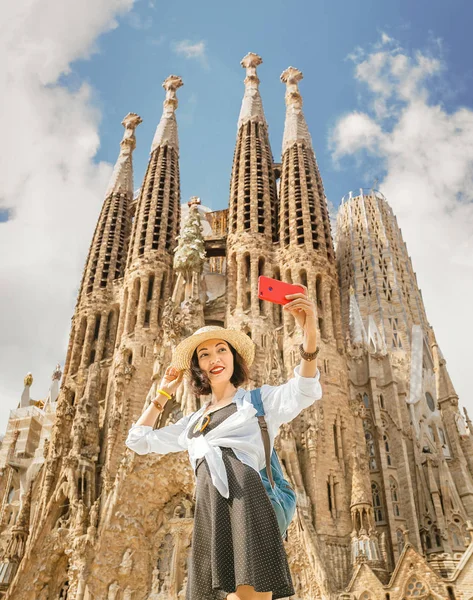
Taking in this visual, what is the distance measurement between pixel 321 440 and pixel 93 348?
35.1 feet

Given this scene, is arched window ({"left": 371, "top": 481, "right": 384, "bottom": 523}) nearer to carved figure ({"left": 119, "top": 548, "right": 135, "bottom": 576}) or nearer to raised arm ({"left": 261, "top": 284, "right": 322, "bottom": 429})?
carved figure ({"left": 119, "top": 548, "right": 135, "bottom": 576})

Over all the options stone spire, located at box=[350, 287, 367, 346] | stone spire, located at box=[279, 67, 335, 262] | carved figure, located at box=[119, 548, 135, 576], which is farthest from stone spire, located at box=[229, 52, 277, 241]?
carved figure, located at box=[119, 548, 135, 576]

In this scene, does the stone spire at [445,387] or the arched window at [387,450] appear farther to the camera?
the stone spire at [445,387]

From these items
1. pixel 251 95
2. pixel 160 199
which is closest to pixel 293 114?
pixel 251 95

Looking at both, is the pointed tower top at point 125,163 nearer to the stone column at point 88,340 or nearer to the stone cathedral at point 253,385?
the stone cathedral at point 253,385

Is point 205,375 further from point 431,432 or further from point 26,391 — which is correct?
point 26,391

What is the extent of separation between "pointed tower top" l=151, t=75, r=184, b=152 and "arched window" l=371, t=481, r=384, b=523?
19362 millimetres

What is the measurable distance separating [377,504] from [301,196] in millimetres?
12477

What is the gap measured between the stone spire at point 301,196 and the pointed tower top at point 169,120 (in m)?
6.17

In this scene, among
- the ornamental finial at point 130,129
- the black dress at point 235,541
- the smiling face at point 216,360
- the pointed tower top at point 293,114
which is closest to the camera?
the black dress at point 235,541

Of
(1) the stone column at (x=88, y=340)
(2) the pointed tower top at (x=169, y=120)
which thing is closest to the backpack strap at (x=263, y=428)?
(1) the stone column at (x=88, y=340)

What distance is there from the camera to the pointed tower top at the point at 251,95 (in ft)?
97.9

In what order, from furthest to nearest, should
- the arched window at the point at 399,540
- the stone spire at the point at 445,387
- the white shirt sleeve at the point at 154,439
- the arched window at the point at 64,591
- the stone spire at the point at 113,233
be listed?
the stone spire at the point at 113,233
the stone spire at the point at 445,387
the arched window at the point at 399,540
the arched window at the point at 64,591
the white shirt sleeve at the point at 154,439

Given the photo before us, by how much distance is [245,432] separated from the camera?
3.45 meters
